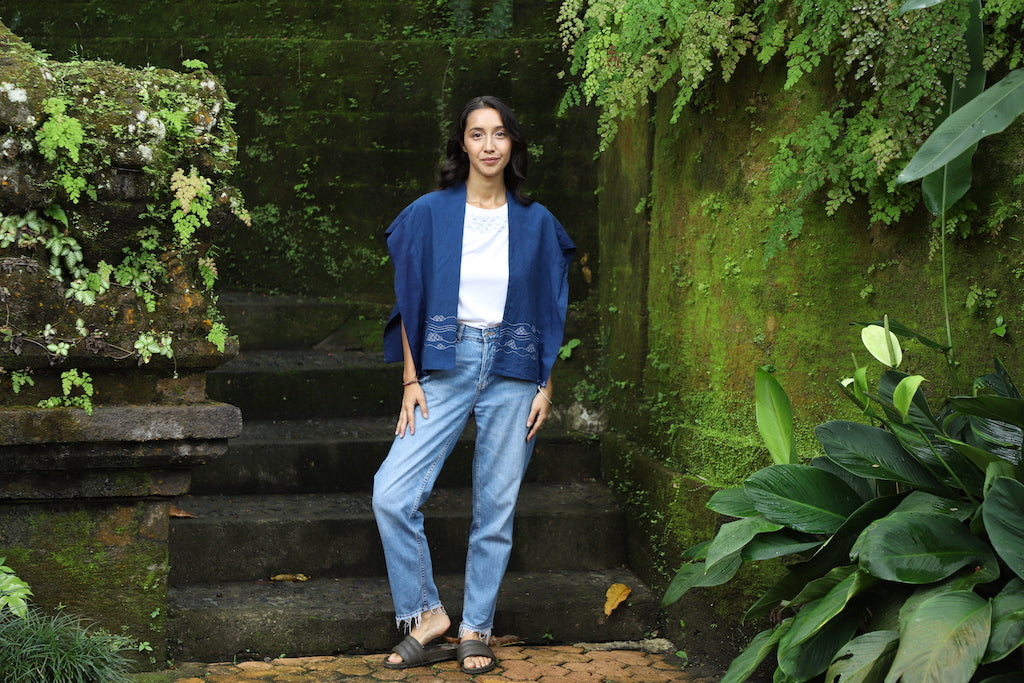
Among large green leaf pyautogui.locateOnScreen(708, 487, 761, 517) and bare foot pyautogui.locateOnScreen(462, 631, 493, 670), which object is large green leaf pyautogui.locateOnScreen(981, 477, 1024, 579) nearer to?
large green leaf pyautogui.locateOnScreen(708, 487, 761, 517)

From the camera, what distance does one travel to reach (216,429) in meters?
3.21

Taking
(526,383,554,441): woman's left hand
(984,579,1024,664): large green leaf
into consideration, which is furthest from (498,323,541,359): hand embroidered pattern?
(984,579,1024,664): large green leaf

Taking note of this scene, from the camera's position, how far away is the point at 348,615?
3547 millimetres

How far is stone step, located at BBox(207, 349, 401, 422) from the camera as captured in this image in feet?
15.1

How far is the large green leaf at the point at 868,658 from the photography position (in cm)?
234

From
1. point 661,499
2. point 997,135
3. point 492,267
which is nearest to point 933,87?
point 997,135

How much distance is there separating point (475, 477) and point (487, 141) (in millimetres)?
1164

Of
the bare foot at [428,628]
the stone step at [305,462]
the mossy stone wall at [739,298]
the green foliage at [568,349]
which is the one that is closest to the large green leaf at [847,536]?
the mossy stone wall at [739,298]

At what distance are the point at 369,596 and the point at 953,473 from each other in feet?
7.01

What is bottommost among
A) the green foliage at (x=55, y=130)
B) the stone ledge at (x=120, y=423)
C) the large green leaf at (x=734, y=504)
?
the large green leaf at (x=734, y=504)

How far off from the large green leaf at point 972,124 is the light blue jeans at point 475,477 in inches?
59.3

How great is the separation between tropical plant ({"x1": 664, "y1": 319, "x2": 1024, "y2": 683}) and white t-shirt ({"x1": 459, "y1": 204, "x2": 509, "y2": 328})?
0.99 meters

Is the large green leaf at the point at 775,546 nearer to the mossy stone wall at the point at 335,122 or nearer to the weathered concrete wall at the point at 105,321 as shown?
the weathered concrete wall at the point at 105,321

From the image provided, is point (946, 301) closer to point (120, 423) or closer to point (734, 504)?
point (734, 504)
